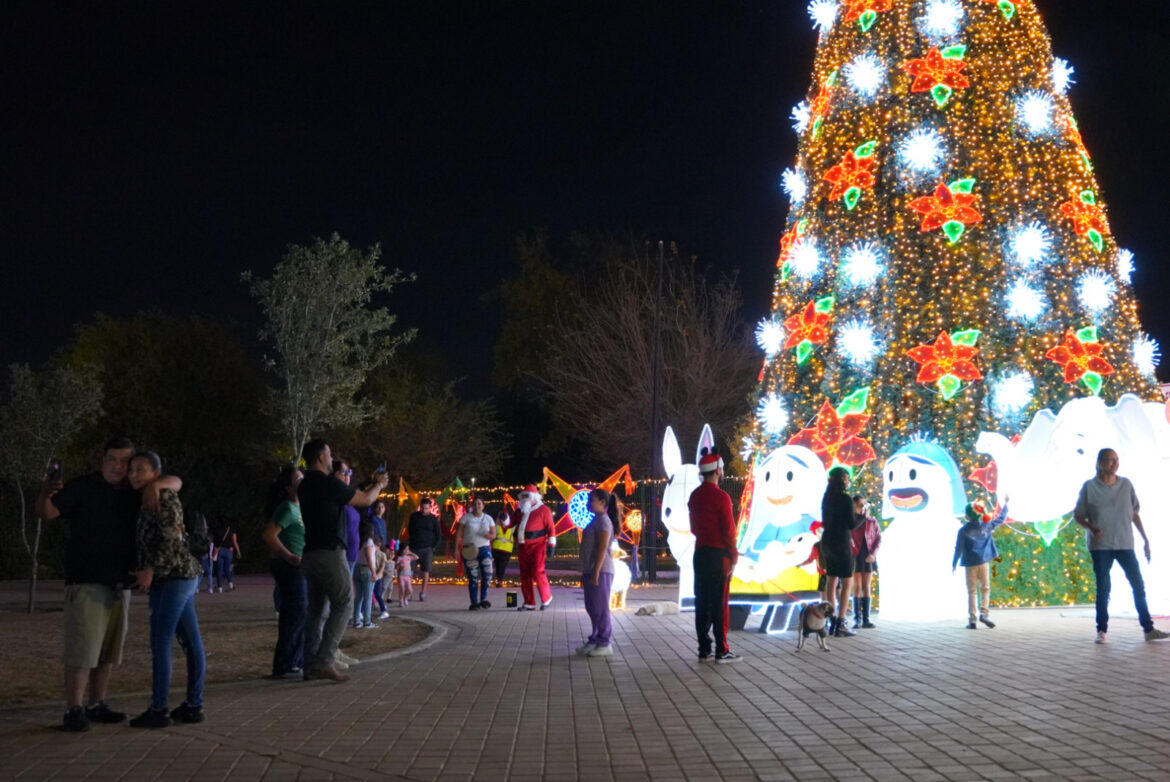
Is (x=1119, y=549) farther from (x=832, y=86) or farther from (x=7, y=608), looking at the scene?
(x=7, y=608)

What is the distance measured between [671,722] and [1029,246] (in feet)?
39.6

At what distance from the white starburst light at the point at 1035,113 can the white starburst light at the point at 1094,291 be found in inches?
85.3

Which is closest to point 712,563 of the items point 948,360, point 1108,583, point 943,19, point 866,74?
point 1108,583

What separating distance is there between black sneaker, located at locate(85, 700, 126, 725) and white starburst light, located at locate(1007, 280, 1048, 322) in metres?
13.4

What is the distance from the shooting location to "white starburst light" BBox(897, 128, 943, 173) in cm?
1811

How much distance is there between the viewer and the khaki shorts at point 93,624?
7906 mm

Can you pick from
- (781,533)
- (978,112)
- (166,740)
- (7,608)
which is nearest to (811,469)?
(781,533)

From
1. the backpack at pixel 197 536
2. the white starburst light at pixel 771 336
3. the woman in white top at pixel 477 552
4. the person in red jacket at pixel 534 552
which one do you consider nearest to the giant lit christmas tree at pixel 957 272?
the white starburst light at pixel 771 336

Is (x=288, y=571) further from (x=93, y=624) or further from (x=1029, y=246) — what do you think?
(x=1029, y=246)

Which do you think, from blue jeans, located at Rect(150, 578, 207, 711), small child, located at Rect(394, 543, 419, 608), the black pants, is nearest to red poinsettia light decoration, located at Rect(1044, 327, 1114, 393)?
the black pants

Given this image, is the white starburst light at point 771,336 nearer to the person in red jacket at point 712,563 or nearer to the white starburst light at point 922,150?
the white starburst light at point 922,150

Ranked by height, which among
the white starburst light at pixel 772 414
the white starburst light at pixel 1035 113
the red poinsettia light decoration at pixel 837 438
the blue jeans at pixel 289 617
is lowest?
the blue jeans at pixel 289 617

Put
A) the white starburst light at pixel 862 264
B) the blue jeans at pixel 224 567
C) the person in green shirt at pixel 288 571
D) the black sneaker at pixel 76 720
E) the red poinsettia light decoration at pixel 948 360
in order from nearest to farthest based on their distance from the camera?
the black sneaker at pixel 76 720 < the person in green shirt at pixel 288 571 < the red poinsettia light decoration at pixel 948 360 < the white starburst light at pixel 862 264 < the blue jeans at pixel 224 567

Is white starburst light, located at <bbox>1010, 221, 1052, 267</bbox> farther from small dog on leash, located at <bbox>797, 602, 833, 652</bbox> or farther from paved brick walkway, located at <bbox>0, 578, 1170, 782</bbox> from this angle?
small dog on leash, located at <bbox>797, 602, 833, 652</bbox>
